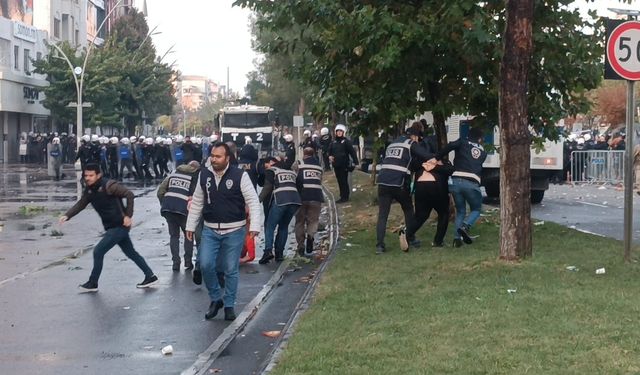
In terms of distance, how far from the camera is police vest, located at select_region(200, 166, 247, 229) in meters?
10.6

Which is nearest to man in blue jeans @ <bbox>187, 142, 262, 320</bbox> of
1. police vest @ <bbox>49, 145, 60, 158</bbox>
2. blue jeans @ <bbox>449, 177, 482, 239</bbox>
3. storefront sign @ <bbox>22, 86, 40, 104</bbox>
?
blue jeans @ <bbox>449, 177, 482, 239</bbox>

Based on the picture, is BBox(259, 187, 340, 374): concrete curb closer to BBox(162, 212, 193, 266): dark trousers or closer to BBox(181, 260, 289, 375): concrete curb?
BBox(181, 260, 289, 375): concrete curb

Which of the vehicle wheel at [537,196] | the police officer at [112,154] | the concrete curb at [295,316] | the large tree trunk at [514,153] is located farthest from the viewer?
the police officer at [112,154]

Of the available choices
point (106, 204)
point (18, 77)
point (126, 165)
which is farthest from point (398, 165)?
point (18, 77)

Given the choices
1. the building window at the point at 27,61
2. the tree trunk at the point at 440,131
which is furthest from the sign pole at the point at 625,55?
the building window at the point at 27,61

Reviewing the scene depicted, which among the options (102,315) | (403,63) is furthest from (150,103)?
(102,315)

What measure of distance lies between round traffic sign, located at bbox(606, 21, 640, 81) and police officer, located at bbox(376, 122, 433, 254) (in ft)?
10.8

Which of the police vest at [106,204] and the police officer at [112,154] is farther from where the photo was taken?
the police officer at [112,154]

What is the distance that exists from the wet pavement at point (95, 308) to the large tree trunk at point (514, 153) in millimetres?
3078

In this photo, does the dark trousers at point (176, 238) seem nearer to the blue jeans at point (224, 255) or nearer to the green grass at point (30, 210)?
the blue jeans at point (224, 255)

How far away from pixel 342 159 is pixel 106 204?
1253cm

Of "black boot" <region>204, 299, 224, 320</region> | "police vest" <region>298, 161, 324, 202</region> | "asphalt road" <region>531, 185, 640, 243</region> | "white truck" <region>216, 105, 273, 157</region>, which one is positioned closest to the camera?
"black boot" <region>204, 299, 224, 320</region>

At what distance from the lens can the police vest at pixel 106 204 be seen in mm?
12938

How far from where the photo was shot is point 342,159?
25.1 m
